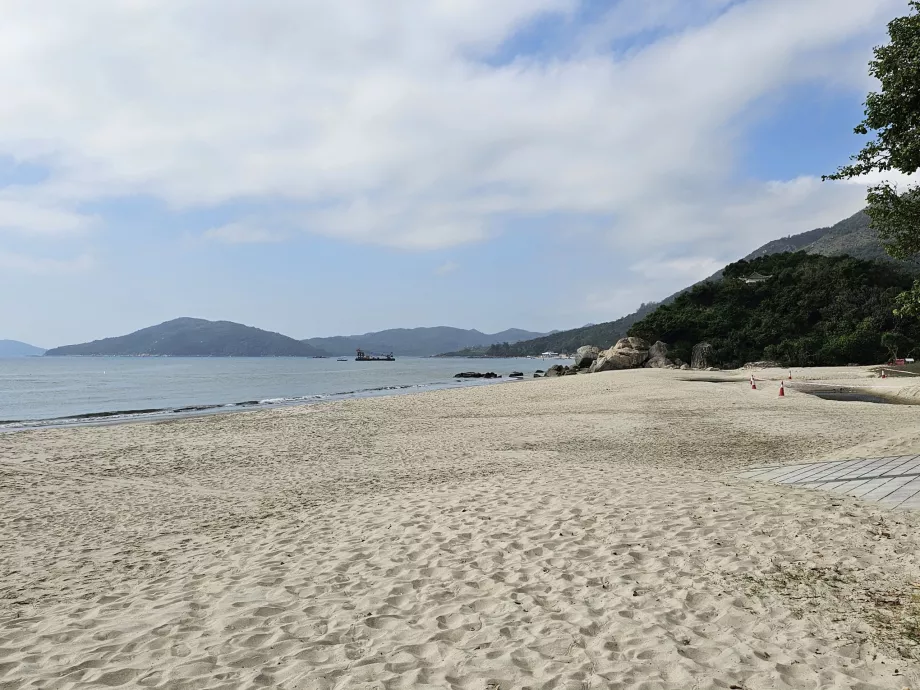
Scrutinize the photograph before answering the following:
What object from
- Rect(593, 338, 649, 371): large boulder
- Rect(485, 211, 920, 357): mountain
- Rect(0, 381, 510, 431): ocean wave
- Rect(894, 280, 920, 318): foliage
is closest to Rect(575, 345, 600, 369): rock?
Rect(593, 338, 649, 371): large boulder

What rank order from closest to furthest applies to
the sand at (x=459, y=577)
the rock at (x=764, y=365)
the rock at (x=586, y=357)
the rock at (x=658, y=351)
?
the sand at (x=459, y=577) < the rock at (x=764, y=365) < the rock at (x=658, y=351) < the rock at (x=586, y=357)

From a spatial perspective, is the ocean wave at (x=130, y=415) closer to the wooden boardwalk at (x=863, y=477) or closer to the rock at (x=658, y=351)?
the wooden boardwalk at (x=863, y=477)

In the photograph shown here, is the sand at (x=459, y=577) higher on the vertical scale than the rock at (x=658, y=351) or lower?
lower

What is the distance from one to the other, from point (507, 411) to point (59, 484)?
1747cm

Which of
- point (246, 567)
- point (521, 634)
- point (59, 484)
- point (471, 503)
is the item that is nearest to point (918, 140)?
point (471, 503)

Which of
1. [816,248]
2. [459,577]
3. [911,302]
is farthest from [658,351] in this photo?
[816,248]

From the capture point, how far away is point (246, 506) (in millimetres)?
9656

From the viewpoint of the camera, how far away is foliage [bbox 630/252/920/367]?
1916 inches

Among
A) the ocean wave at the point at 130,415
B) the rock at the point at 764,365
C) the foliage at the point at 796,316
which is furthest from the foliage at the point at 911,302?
the foliage at the point at 796,316

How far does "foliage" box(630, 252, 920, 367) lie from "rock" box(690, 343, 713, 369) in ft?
2.63

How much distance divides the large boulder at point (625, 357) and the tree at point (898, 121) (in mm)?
45832

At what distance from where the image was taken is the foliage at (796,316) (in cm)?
4866

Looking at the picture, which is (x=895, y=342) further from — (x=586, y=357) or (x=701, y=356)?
(x=586, y=357)

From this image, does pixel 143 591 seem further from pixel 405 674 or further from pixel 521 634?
pixel 521 634
